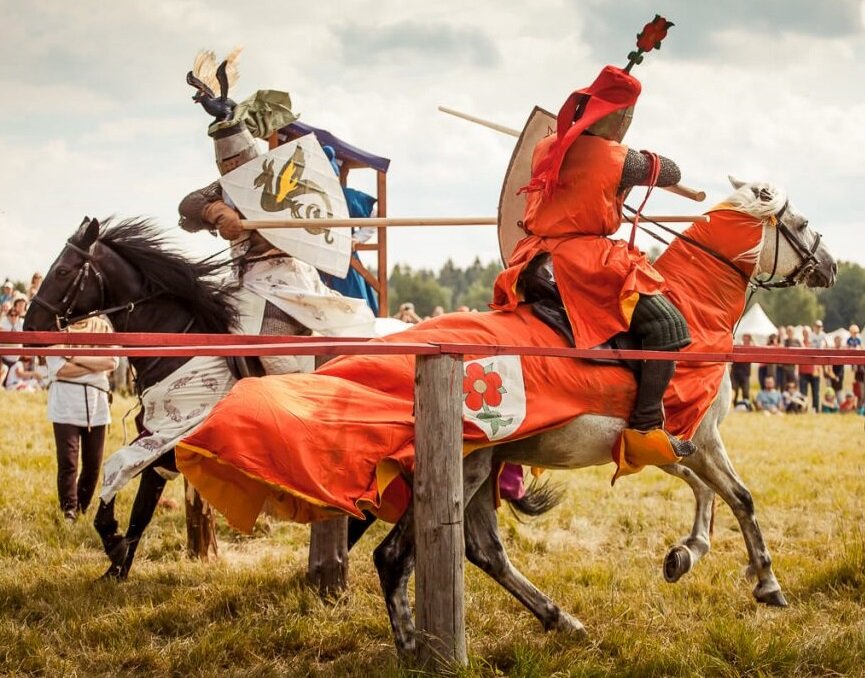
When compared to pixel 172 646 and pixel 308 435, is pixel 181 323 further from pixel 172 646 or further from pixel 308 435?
pixel 308 435

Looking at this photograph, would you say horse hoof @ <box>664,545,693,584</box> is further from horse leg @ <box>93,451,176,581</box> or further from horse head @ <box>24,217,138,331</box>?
horse head @ <box>24,217,138,331</box>

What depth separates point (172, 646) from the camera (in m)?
4.18

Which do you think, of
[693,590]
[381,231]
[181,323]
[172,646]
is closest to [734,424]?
[381,231]

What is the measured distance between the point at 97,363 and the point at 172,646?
3.60 meters

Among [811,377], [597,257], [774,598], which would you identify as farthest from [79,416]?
[811,377]

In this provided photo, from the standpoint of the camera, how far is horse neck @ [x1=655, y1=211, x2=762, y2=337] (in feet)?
14.8

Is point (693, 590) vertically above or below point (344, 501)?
below

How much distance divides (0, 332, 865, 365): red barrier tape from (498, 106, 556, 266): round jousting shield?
1.21m

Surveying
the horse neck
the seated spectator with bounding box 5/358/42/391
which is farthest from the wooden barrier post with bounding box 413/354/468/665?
the seated spectator with bounding box 5/358/42/391

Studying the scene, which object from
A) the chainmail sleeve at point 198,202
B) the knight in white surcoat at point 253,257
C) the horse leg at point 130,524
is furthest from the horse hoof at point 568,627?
the chainmail sleeve at point 198,202

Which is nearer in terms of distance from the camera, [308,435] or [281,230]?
[308,435]

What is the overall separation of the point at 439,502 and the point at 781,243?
2546 millimetres

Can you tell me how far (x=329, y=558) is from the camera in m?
5.05

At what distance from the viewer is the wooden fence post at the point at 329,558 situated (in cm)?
503
